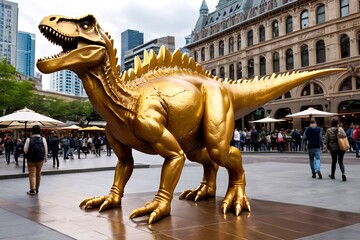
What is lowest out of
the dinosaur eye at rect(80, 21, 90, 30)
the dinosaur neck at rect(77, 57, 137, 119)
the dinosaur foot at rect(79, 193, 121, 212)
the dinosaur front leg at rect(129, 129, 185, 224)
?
the dinosaur foot at rect(79, 193, 121, 212)

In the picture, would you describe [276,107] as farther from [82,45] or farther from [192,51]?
[82,45]

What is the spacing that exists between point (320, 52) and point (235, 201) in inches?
1208

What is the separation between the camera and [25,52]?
160 meters

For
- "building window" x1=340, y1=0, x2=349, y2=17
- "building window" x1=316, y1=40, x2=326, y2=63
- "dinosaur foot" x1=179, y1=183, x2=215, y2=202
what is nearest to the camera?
"dinosaur foot" x1=179, y1=183, x2=215, y2=202

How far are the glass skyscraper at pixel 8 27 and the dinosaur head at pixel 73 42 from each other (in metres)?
112

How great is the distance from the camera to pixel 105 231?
13.1 ft

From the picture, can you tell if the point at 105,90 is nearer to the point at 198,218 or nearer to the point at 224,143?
the point at 224,143

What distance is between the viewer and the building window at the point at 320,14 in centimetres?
3241

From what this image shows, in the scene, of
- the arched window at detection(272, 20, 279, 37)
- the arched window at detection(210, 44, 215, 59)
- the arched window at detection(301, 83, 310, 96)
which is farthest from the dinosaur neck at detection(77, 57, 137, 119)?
the arched window at detection(210, 44, 215, 59)

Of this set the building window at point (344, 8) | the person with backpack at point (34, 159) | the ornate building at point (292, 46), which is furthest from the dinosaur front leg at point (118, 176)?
the building window at point (344, 8)

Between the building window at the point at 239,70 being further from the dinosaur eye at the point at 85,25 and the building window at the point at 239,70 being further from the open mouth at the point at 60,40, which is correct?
the open mouth at the point at 60,40

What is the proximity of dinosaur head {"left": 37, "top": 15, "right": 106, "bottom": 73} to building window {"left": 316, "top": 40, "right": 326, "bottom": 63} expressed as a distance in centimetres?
3103

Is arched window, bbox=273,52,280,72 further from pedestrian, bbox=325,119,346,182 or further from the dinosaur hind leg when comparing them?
the dinosaur hind leg

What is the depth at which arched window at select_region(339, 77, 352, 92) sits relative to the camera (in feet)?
98.5
